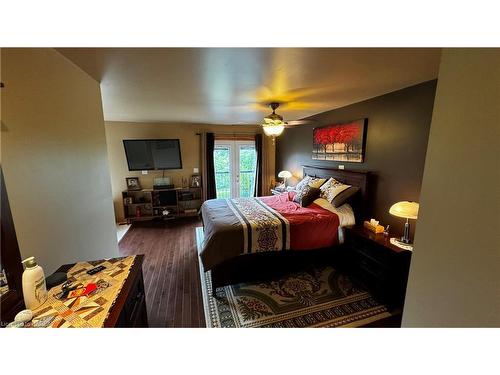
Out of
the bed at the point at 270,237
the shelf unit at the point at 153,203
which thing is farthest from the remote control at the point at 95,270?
the shelf unit at the point at 153,203

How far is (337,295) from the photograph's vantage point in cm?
223

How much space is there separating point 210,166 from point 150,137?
5.25ft

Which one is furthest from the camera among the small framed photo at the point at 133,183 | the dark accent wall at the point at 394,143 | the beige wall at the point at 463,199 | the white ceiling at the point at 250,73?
the small framed photo at the point at 133,183

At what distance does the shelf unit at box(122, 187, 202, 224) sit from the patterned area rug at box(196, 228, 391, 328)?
2.79m

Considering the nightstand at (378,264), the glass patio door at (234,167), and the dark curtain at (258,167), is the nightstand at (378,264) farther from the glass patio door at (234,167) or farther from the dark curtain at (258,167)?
the glass patio door at (234,167)

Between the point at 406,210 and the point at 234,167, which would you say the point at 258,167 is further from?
the point at 406,210

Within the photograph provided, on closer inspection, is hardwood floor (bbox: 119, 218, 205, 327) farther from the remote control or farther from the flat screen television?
the flat screen television

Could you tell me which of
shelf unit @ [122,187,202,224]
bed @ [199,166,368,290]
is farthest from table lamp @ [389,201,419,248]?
shelf unit @ [122,187,202,224]

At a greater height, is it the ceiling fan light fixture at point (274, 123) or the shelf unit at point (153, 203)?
the ceiling fan light fixture at point (274, 123)

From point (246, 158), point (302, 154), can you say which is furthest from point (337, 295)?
point (246, 158)

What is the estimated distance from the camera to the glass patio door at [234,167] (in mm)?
5279

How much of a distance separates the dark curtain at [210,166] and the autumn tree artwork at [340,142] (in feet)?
8.42
